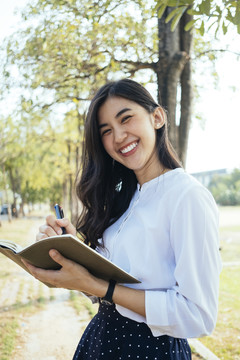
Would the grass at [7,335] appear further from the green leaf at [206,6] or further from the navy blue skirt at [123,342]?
the green leaf at [206,6]

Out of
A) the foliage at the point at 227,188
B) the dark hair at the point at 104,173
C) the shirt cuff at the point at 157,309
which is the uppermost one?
the dark hair at the point at 104,173

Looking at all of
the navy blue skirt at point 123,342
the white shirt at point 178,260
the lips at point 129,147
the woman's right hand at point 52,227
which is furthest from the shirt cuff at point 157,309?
the lips at point 129,147

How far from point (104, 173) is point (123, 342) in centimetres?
98

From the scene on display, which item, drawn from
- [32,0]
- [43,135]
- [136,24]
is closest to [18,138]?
[43,135]

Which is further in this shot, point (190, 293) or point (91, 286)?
point (91, 286)

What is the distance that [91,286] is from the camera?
1545 mm

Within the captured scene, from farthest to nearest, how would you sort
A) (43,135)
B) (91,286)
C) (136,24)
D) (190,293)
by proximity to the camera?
(43,135), (136,24), (91,286), (190,293)

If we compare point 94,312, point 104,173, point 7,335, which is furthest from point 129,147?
point 94,312

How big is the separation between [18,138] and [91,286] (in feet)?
59.5

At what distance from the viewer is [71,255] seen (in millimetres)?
1473

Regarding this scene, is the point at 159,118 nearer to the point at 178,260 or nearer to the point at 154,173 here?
the point at 154,173

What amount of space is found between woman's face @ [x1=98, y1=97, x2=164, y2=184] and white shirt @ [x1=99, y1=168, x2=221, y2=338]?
24cm

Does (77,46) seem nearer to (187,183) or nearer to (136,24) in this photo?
(136,24)

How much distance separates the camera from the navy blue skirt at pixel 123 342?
5.35 feet
